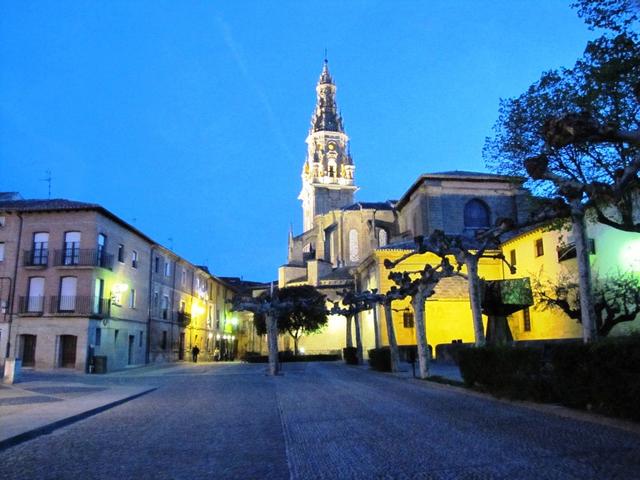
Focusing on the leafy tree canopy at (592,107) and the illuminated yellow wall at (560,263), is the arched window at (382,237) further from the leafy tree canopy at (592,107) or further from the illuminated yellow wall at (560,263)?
the leafy tree canopy at (592,107)

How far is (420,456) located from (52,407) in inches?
368

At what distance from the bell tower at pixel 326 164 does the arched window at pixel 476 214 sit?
48.4 metres

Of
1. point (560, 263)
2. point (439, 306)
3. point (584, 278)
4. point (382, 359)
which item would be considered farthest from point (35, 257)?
point (560, 263)

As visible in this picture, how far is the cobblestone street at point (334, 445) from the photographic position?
5859mm

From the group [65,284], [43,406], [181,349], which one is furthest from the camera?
[181,349]

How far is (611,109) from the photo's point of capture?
1345 centimetres

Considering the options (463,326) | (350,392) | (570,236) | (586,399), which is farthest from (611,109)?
(463,326)

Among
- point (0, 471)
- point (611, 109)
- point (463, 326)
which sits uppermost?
point (611, 109)

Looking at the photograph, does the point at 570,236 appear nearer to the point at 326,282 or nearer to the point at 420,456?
the point at 420,456

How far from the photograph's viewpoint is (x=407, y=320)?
4022 centimetres

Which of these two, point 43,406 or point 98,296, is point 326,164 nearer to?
point 98,296

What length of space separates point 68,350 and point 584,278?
2671cm

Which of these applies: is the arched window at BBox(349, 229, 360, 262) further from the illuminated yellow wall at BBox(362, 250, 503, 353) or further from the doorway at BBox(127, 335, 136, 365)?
the doorway at BBox(127, 335, 136, 365)

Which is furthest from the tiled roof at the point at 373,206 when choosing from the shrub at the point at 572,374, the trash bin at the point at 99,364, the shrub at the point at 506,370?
the shrub at the point at 572,374
